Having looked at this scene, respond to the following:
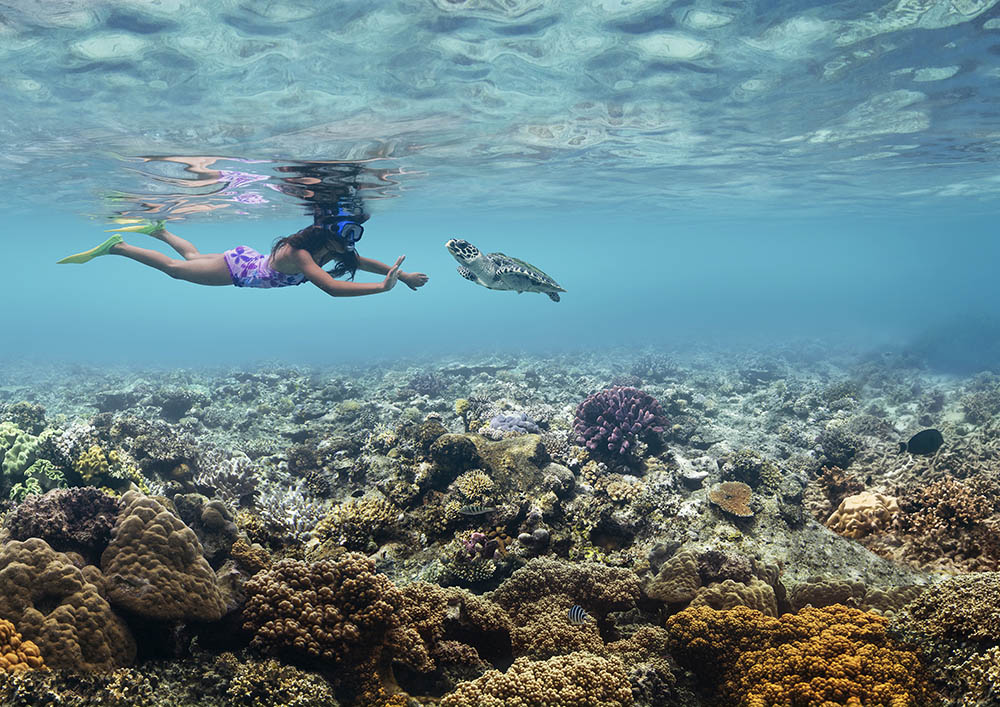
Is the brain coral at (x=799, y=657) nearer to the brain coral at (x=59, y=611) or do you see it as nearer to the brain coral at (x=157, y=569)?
the brain coral at (x=157, y=569)

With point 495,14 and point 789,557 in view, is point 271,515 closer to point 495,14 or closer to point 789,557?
point 789,557

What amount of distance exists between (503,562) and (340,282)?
14.5 ft

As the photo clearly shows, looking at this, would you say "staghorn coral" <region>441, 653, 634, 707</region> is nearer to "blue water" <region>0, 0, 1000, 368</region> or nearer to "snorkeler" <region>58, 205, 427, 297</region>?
"snorkeler" <region>58, 205, 427, 297</region>

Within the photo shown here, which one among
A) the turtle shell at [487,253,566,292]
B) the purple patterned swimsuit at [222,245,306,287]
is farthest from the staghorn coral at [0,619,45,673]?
the purple patterned swimsuit at [222,245,306,287]

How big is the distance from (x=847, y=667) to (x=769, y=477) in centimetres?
517

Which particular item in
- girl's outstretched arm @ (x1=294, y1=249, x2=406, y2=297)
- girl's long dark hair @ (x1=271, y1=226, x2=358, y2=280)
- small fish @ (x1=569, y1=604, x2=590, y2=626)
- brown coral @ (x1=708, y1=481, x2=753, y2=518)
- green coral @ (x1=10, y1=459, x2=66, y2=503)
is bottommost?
small fish @ (x1=569, y1=604, x2=590, y2=626)

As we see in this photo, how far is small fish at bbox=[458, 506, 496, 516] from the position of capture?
7.18m

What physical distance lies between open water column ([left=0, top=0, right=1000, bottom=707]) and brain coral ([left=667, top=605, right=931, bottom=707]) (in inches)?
1.1

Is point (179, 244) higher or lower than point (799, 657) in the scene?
higher

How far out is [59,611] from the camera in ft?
13.0

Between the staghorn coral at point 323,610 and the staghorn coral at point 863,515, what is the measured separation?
6905 mm

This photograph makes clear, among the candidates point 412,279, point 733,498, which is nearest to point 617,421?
point 733,498

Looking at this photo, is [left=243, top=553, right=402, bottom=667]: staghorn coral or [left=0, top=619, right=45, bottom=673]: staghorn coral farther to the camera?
[left=243, top=553, right=402, bottom=667]: staghorn coral

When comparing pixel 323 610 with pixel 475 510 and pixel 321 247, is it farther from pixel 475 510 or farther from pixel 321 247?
pixel 321 247
